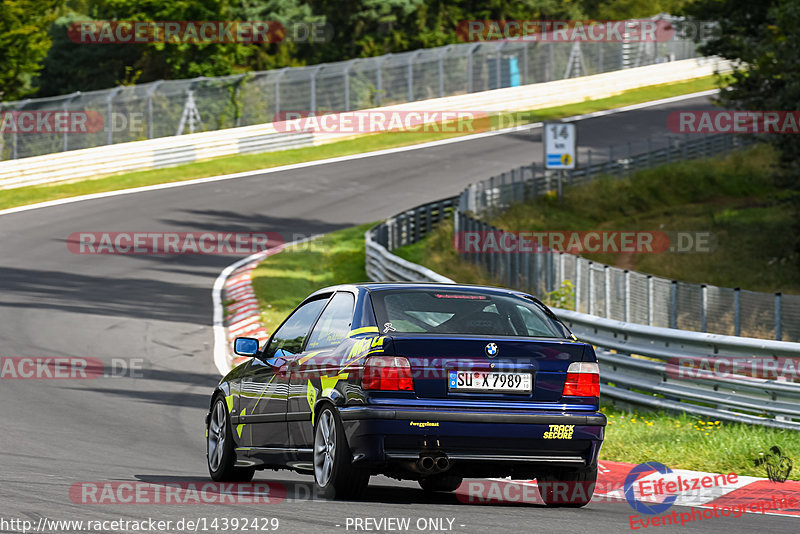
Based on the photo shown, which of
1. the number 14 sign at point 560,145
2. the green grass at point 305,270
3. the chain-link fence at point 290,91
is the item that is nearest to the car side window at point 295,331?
the green grass at point 305,270

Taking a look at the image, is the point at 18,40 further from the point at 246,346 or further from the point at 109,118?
the point at 246,346

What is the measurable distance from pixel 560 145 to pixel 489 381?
2795 cm

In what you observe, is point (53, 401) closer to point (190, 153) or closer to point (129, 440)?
point (129, 440)

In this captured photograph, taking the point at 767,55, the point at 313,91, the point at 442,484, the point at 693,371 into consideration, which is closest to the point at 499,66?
the point at 313,91

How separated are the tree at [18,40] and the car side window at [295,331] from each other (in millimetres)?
43605

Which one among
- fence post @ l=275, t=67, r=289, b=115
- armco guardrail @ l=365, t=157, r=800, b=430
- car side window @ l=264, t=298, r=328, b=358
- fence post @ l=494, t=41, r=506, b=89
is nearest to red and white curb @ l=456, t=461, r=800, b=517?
car side window @ l=264, t=298, r=328, b=358

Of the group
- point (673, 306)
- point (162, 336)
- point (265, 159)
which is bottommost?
point (265, 159)

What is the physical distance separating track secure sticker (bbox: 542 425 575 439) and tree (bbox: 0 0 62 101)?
45.7 m

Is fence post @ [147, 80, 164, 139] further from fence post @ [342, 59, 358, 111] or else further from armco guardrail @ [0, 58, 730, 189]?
fence post @ [342, 59, 358, 111]

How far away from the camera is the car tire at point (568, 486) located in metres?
8.00

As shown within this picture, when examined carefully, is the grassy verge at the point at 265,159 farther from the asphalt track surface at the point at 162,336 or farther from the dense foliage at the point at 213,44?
the dense foliage at the point at 213,44

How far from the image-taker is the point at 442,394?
7609mm

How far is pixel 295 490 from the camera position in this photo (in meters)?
8.59

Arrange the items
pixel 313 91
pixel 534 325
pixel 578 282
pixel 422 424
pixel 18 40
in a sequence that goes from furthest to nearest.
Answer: pixel 18 40 → pixel 313 91 → pixel 578 282 → pixel 534 325 → pixel 422 424
